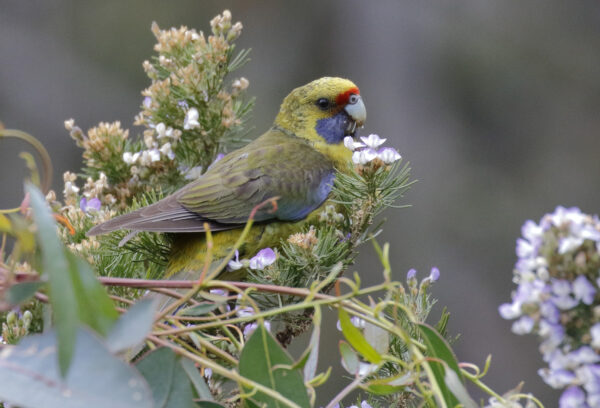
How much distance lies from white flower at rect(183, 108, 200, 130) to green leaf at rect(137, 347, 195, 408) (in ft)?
2.67

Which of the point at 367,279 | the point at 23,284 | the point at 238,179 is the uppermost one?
the point at 367,279

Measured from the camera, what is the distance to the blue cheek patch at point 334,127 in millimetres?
2160

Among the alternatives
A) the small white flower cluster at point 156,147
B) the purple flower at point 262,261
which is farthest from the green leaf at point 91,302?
the small white flower cluster at point 156,147

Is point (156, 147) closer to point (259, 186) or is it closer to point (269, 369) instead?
point (259, 186)

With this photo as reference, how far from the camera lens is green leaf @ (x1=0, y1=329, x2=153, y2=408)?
618 mm

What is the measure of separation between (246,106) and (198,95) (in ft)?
0.49

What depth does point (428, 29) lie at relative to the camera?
4.84 metres

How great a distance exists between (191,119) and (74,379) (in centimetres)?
95

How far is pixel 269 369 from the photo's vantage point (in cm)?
84

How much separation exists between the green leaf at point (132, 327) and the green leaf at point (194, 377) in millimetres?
190

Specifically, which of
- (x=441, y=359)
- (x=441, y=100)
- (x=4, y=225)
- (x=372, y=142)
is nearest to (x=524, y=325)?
(x=441, y=359)

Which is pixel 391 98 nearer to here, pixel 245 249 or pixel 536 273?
pixel 245 249

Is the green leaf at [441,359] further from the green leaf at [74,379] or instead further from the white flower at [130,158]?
the white flower at [130,158]

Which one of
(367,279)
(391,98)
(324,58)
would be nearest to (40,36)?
(324,58)
